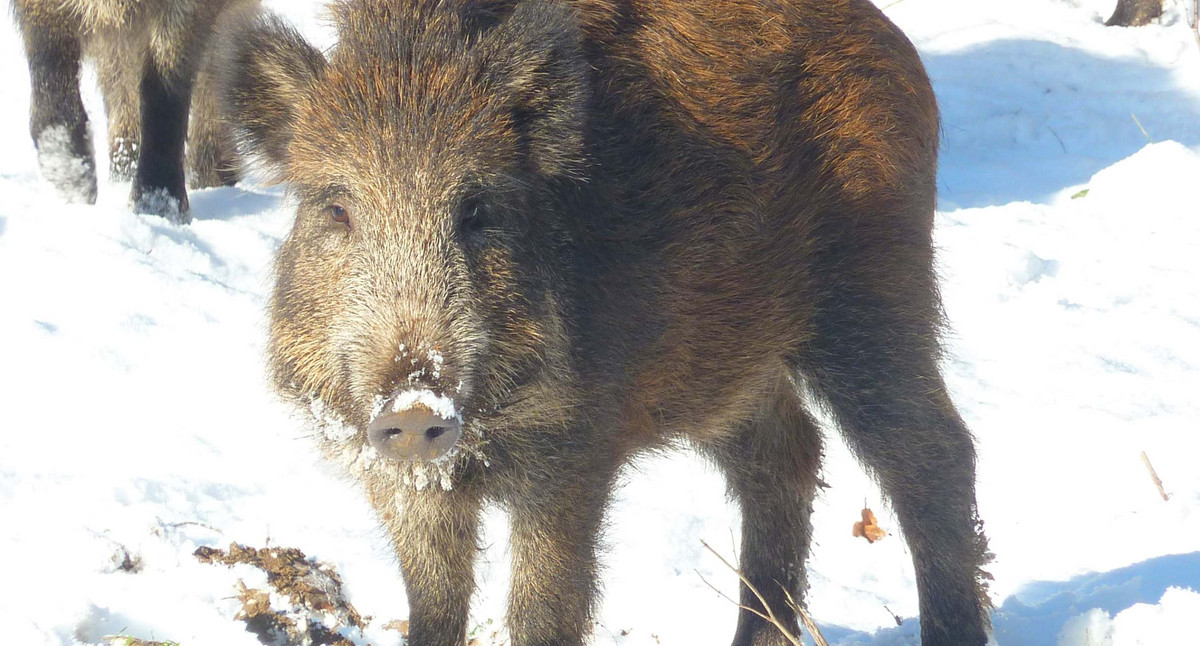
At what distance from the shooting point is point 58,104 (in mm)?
5637

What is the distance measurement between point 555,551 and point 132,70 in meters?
4.04

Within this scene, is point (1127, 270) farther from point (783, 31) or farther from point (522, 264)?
point (522, 264)

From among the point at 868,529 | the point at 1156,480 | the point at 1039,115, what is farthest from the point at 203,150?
the point at 1039,115

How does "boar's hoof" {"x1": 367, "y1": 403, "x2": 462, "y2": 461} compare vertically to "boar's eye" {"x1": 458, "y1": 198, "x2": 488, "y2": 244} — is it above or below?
below

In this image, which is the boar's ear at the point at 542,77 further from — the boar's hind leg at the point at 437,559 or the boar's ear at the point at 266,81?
the boar's hind leg at the point at 437,559

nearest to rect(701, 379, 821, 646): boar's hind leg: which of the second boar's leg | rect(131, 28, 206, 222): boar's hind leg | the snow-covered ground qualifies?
the snow-covered ground

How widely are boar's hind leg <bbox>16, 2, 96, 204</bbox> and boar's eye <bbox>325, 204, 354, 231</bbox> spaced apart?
3.56 meters

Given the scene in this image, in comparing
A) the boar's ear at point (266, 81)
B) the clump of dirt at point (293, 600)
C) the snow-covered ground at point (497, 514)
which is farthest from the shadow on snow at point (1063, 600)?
the boar's ear at point (266, 81)

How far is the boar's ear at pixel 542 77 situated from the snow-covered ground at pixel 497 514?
591mm

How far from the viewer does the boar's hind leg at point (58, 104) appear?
5609 mm

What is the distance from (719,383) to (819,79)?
34.4 inches

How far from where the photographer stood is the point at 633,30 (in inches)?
123

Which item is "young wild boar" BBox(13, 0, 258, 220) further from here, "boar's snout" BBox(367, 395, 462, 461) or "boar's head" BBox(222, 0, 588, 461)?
"boar's snout" BBox(367, 395, 462, 461)

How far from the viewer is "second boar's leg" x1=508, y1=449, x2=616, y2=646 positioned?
284 cm
